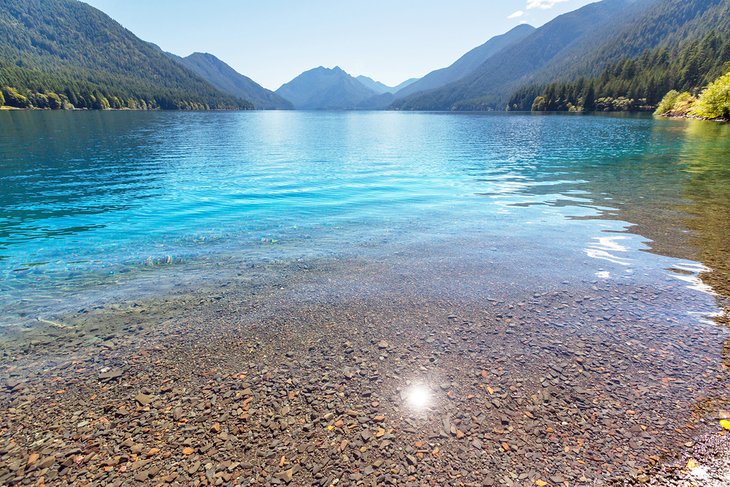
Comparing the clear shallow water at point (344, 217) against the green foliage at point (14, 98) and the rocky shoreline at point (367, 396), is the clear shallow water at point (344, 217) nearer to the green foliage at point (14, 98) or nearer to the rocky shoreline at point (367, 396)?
the rocky shoreline at point (367, 396)

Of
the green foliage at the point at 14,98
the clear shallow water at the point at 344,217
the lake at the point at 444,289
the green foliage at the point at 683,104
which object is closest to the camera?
the lake at the point at 444,289

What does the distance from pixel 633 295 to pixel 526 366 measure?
558 cm

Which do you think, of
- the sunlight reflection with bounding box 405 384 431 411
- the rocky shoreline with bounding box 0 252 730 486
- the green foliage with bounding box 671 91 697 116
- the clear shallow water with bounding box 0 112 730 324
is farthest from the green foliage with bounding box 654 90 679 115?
the sunlight reflection with bounding box 405 384 431 411

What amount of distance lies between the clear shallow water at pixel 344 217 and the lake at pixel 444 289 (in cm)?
13

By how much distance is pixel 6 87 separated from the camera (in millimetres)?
169250

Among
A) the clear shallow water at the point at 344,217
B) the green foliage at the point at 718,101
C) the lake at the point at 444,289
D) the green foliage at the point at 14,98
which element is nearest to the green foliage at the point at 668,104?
the green foliage at the point at 718,101

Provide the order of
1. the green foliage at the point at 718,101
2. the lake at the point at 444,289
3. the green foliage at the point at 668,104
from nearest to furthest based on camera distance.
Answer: the lake at the point at 444,289 < the green foliage at the point at 718,101 < the green foliage at the point at 668,104

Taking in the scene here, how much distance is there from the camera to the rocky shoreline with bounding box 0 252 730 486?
548 cm

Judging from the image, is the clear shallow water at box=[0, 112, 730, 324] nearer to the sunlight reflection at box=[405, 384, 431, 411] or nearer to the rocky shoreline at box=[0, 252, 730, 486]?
the rocky shoreline at box=[0, 252, 730, 486]

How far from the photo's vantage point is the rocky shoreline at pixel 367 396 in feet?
18.0

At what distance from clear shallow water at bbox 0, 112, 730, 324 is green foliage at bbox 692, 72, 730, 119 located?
67787mm

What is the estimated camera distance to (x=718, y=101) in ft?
292

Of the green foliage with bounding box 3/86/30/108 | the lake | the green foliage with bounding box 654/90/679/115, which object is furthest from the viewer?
the green foliage with bounding box 3/86/30/108

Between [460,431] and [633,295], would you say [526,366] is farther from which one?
[633,295]
